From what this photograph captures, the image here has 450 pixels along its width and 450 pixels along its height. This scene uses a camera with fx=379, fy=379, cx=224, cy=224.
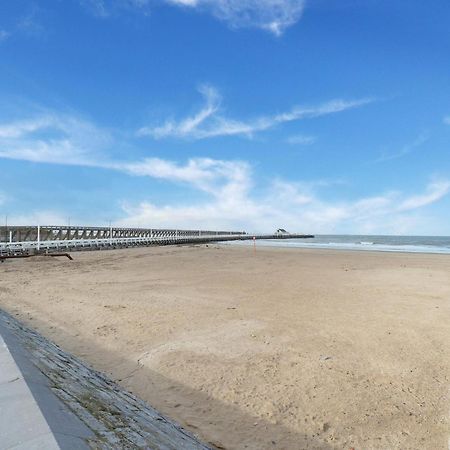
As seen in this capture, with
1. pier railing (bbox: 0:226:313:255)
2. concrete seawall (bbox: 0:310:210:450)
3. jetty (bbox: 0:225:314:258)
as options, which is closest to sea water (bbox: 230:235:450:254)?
pier railing (bbox: 0:226:313:255)

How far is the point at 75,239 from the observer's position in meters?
53.8

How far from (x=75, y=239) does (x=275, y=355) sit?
52202 mm

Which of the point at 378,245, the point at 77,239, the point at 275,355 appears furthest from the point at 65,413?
the point at 378,245

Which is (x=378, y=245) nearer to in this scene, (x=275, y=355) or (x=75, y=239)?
(x=75, y=239)

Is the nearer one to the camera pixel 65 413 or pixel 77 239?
pixel 65 413

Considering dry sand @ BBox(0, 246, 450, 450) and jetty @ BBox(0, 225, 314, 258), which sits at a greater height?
jetty @ BBox(0, 225, 314, 258)

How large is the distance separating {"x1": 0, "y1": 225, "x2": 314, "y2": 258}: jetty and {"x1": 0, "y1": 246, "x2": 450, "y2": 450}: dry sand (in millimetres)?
22870

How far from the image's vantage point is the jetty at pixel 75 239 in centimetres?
3392

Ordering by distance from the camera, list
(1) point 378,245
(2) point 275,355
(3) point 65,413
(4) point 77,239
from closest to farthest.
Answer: (3) point 65,413
(2) point 275,355
(4) point 77,239
(1) point 378,245

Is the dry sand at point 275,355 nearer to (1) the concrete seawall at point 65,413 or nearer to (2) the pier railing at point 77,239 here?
(1) the concrete seawall at point 65,413

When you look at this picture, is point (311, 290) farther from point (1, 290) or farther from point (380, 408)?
point (1, 290)

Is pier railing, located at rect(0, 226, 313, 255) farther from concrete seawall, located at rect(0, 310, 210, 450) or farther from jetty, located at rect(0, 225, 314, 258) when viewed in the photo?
concrete seawall, located at rect(0, 310, 210, 450)

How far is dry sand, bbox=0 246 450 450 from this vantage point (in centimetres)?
452

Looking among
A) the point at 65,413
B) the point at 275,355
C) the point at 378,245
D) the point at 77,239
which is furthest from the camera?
the point at 378,245
